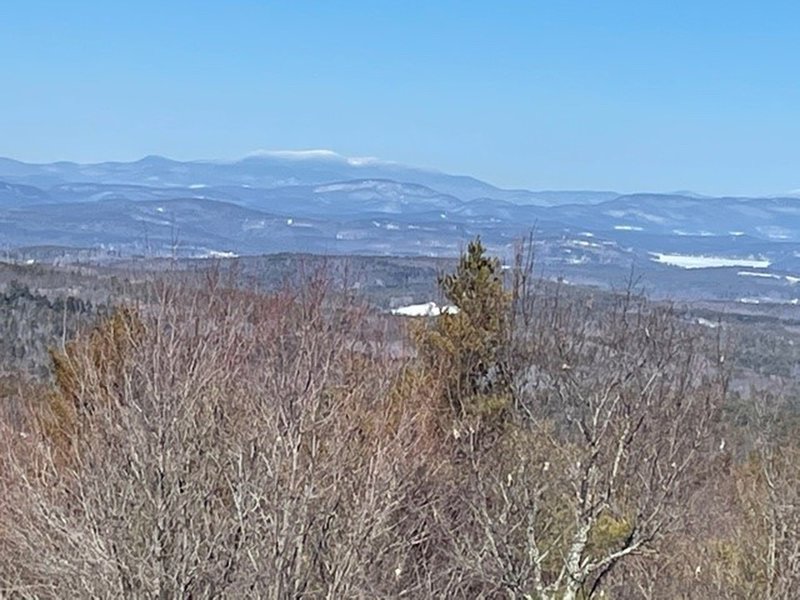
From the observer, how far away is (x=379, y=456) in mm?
8555

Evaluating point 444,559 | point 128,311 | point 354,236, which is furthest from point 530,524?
point 354,236

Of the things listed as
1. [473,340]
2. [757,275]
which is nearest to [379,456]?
[473,340]

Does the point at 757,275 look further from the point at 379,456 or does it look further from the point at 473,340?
the point at 379,456

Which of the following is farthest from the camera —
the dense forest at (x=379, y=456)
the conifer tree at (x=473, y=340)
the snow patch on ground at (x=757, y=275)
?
the snow patch on ground at (x=757, y=275)

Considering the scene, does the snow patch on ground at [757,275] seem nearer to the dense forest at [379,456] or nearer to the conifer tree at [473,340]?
the dense forest at [379,456]

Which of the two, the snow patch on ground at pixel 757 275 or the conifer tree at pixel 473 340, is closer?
the conifer tree at pixel 473 340

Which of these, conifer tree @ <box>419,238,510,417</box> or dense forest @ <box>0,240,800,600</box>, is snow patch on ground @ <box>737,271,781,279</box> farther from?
conifer tree @ <box>419,238,510,417</box>

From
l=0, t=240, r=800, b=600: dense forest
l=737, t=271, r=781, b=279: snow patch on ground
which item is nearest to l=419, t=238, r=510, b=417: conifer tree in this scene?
l=0, t=240, r=800, b=600: dense forest

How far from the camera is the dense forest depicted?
803cm

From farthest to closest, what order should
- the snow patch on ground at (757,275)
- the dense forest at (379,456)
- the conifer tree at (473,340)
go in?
the snow patch on ground at (757,275) < the conifer tree at (473,340) < the dense forest at (379,456)

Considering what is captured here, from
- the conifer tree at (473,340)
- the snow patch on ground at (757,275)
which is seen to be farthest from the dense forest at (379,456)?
the snow patch on ground at (757,275)

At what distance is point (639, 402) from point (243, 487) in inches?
312

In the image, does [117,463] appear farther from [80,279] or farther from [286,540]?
[80,279]

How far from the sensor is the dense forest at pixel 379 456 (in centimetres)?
803
